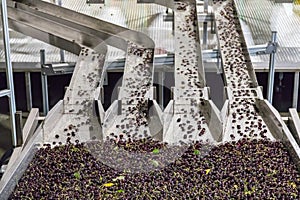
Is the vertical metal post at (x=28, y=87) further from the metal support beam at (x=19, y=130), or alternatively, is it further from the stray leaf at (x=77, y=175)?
the stray leaf at (x=77, y=175)

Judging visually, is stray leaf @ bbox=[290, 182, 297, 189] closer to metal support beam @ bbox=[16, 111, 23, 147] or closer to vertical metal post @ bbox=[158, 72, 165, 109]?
metal support beam @ bbox=[16, 111, 23, 147]

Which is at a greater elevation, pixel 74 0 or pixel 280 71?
pixel 74 0

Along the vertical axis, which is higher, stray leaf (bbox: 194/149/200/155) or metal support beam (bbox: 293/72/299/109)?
stray leaf (bbox: 194/149/200/155)

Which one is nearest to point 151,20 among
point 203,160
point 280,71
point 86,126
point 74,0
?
point 74,0

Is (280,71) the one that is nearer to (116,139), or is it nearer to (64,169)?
(116,139)

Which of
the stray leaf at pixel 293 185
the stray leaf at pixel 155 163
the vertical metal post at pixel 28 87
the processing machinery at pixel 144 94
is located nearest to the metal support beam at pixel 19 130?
the processing machinery at pixel 144 94

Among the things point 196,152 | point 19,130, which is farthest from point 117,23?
point 196,152

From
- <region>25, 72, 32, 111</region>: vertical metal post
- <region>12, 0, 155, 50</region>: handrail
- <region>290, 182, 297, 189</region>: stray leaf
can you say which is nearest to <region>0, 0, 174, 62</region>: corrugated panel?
<region>25, 72, 32, 111</region>: vertical metal post

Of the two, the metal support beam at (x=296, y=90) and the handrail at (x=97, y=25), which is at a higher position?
the handrail at (x=97, y=25)
